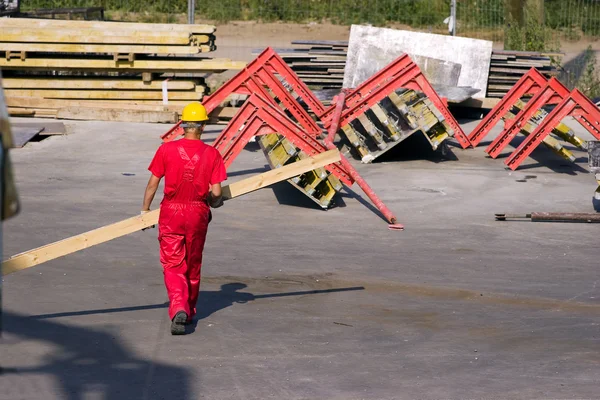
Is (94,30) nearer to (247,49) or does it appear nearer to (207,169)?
(247,49)

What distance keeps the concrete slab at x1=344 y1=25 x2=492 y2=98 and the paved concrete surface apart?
5643 mm

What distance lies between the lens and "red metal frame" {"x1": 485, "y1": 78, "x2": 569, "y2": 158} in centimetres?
1421

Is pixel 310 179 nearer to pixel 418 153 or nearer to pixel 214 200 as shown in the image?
pixel 418 153

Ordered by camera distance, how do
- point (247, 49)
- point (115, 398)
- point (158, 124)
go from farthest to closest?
1. point (247, 49)
2. point (158, 124)
3. point (115, 398)

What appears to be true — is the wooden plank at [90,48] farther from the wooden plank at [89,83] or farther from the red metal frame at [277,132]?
the red metal frame at [277,132]

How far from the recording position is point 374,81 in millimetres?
13703

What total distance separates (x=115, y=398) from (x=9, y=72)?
46.5 ft

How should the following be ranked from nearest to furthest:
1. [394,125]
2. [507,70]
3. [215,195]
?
[215,195]
[394,125]
[507,70]

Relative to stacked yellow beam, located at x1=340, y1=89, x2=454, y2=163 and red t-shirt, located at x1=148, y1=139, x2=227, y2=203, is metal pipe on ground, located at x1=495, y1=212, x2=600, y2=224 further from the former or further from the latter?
red t-shirt, located at x1=148, y1=139, x2=227, y2=203

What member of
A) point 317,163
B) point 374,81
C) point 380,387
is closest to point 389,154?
point 374,81

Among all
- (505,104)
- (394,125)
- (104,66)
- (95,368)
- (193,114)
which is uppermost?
(193,114)

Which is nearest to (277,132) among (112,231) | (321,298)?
(321,298)

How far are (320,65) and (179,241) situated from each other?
41.1 ft

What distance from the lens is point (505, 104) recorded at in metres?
14.7
